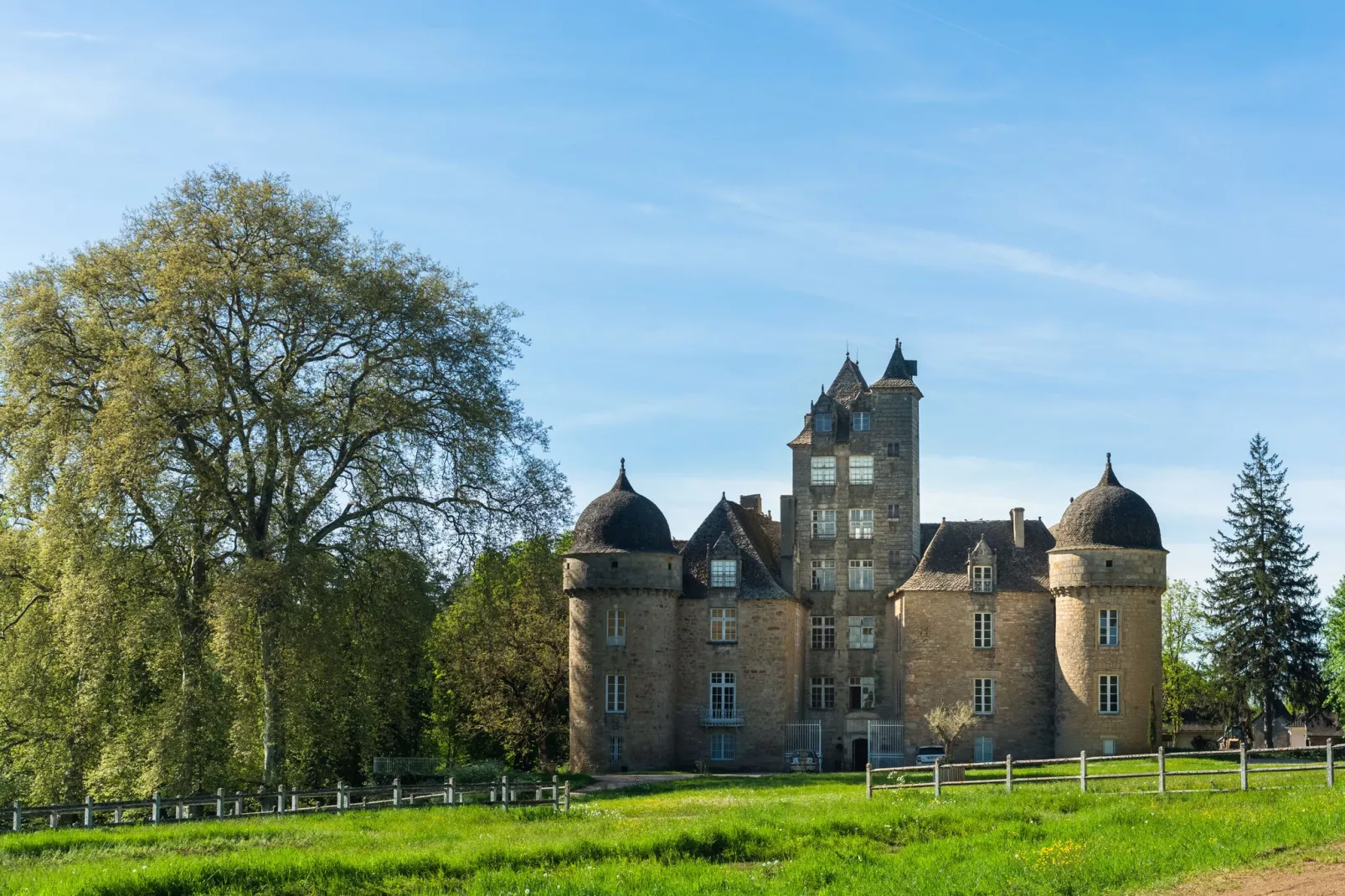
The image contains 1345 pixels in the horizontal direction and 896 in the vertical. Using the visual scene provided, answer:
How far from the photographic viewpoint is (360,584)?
114 feet

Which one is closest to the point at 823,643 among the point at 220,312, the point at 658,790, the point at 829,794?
the point at 658,790

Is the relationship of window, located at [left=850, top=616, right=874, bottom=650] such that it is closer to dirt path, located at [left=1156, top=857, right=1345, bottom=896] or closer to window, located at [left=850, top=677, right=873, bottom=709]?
window, located at [left=850, top=677, right=873, bottom=709]

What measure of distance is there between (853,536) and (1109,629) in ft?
32.0

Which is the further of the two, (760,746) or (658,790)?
(760,746)

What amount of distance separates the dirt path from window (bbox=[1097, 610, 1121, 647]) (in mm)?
31634

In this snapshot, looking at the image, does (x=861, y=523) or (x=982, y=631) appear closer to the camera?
(x=982, y=631)

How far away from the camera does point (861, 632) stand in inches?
2147

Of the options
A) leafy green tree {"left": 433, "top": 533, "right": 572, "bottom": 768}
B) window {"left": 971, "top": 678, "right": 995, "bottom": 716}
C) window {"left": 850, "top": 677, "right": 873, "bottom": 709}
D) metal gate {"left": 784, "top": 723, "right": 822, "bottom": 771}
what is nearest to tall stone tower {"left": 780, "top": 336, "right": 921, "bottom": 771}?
window {"left": 850, "top": 677, "right": 873, "bottom": 709}

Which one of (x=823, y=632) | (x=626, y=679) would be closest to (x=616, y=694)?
(x=626, y=679)

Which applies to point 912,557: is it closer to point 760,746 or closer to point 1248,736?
point 760,746

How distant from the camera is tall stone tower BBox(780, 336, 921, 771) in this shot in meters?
54.3

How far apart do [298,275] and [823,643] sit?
89.2 feet

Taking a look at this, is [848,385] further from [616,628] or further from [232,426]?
[232,426]

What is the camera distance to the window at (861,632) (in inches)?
2142
